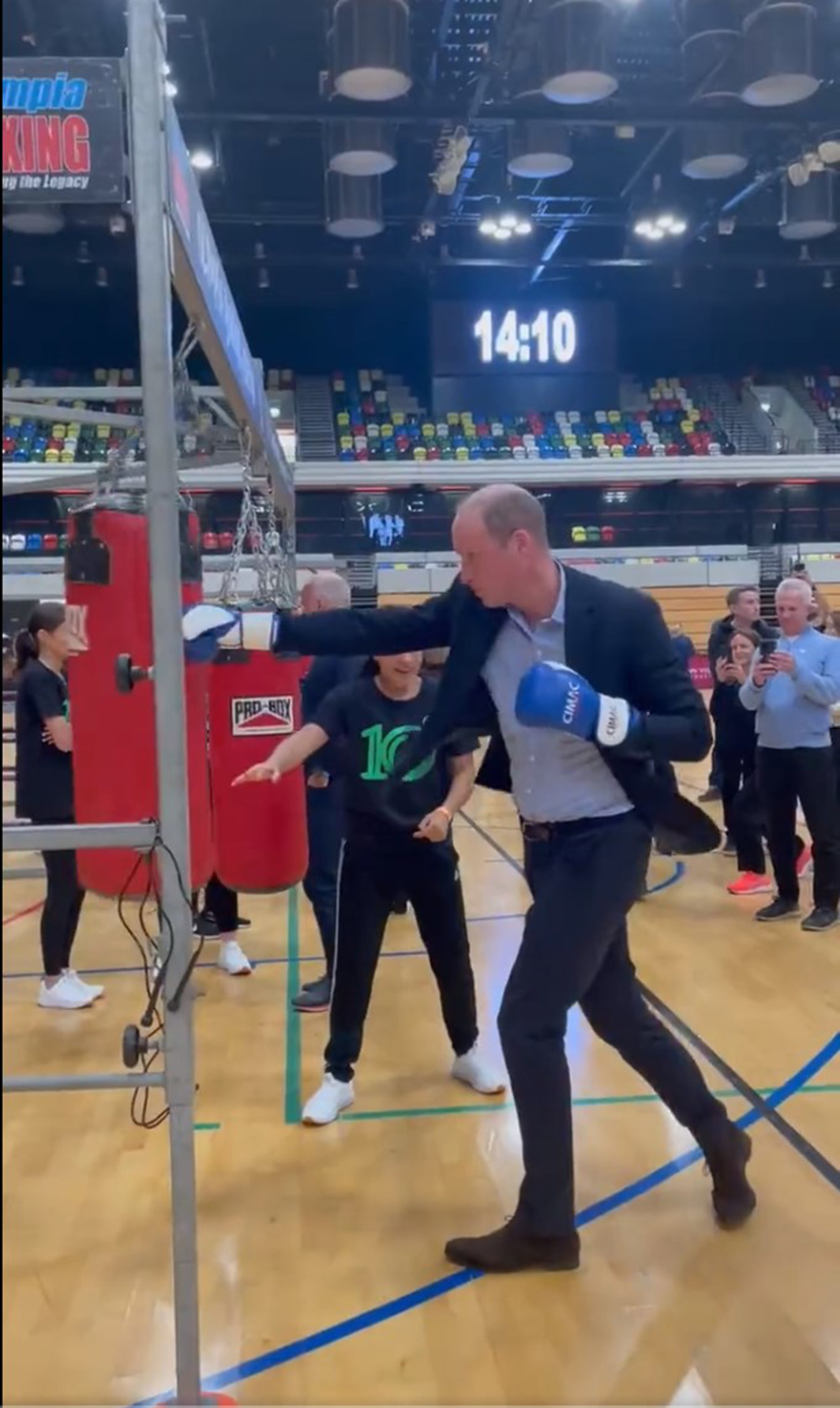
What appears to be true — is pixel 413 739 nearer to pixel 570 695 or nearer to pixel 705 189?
pixel 570 695

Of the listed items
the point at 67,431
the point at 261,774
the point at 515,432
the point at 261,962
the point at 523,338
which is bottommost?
the point at 261,962

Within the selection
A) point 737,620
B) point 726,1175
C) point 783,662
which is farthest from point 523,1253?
point 737,620

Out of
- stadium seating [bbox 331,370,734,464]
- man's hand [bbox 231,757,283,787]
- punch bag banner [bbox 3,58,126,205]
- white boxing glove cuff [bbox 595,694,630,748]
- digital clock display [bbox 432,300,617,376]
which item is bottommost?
man's hand [bbox 231,757,283,787]

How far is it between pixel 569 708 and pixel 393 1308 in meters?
1.31

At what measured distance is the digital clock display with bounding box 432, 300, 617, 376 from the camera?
1850cm

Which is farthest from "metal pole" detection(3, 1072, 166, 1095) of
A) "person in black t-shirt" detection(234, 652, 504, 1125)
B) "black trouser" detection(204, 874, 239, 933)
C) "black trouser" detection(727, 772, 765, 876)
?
"black trouser" detection(727, 772, 765, 876)

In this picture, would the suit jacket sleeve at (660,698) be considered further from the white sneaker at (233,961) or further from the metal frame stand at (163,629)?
the white sneaker at (233,961)

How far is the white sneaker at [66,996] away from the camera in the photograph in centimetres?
436

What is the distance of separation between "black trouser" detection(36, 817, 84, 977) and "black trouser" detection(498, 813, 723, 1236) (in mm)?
2144

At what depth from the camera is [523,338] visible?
19.0m

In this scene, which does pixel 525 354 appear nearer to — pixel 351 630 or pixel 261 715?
pixel 261 715

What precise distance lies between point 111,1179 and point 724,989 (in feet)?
7.99

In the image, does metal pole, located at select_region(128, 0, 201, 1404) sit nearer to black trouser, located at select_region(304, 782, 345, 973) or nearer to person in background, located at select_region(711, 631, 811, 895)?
black trouser, located at select_region(304, 782, 345, 973)

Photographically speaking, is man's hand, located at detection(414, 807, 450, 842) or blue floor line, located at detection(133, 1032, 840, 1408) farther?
man's hand, located at detection(414, 807, 450, 842)
